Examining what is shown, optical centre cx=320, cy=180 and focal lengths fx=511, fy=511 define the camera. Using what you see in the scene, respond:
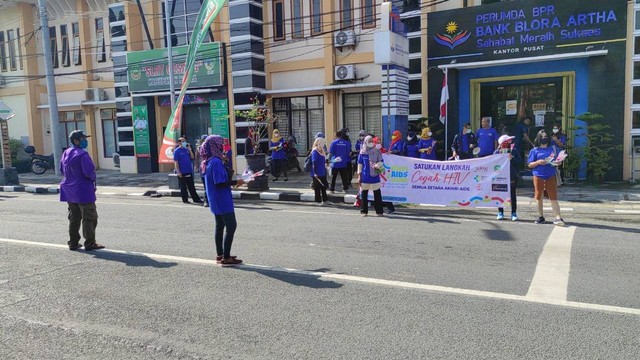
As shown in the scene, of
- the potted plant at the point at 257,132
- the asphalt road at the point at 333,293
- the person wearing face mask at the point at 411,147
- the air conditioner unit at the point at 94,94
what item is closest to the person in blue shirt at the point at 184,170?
the potted plant at the point at 257,132

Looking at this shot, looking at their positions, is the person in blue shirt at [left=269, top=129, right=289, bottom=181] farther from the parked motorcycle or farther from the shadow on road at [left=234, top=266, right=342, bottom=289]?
the parked motorcycle

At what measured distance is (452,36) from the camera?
1578 cm

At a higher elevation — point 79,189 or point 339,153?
point 339,153

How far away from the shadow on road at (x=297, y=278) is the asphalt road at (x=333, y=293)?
39mm

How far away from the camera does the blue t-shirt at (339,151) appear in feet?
43.8

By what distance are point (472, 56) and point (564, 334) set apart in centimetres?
1259

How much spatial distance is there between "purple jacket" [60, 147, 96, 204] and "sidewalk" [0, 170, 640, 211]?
6.60 metres

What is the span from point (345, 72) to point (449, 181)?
817 centimetres

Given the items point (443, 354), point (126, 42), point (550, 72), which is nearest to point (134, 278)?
point (443, 354)

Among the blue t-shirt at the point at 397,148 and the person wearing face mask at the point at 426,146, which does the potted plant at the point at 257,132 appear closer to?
the blue t-shirt at the point at 397,148

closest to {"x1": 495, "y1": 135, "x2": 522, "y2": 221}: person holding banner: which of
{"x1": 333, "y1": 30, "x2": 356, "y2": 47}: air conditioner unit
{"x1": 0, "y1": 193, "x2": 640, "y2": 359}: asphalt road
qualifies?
{"x1": 0, "y1": 193, "x2": 640, "y2": 359}: asphalt road

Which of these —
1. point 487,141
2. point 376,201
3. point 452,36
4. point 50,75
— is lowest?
point 376,201

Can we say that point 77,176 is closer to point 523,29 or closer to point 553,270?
point 553,270

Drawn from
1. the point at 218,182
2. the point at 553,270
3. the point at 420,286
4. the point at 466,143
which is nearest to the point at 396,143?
the point at 466,143
